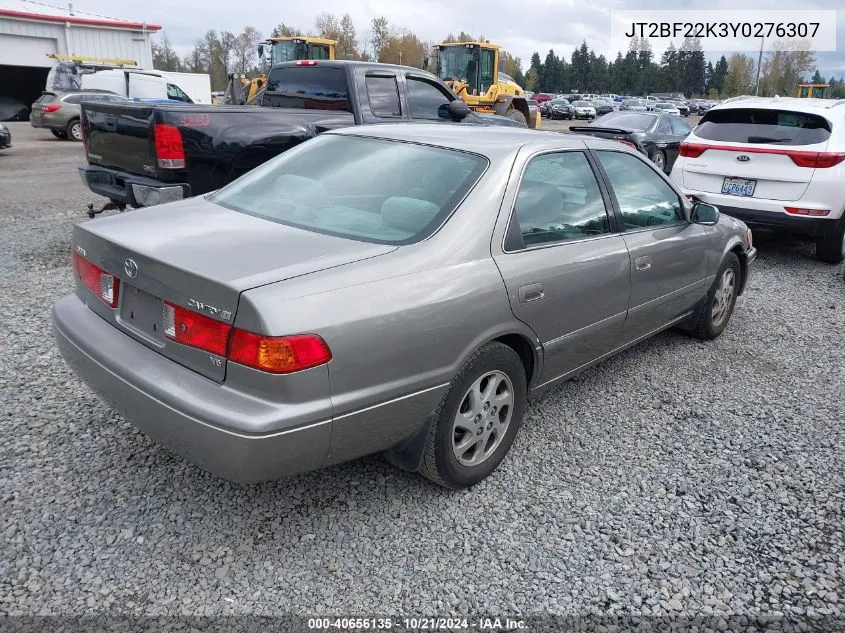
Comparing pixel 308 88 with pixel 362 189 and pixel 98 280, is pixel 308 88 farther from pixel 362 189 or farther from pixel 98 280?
pixel 98 280

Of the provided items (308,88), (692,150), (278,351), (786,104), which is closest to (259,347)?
(278,351)

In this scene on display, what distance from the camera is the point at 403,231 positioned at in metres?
2.77

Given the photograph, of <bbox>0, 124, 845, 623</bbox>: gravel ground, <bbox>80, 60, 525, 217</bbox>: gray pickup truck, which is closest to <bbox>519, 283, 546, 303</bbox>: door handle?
<bbox>0, 124, 845, 623</bbox>: gravel ground

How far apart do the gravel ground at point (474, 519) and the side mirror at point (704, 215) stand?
111 centimetres

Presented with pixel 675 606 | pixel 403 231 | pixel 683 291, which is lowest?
pixel 675 606

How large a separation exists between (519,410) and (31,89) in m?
35.6

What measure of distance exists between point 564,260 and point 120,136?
14.3ft

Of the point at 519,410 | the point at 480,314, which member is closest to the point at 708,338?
the point at 519,410

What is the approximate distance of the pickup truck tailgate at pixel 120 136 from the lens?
215 inches

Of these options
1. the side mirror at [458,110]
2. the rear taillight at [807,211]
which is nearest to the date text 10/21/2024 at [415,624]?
the side mirror at [458,110]

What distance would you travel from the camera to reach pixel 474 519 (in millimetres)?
2834

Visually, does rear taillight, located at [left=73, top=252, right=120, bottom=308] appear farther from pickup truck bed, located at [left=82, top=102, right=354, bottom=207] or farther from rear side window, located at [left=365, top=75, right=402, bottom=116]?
rear side window, located at [left=365, top=75, right=402, bottom=116]

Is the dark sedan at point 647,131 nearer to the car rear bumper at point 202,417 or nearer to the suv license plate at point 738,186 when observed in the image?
the suv license plate at point 738,186

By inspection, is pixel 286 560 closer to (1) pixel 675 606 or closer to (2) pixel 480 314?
(2) pixel 480 314
